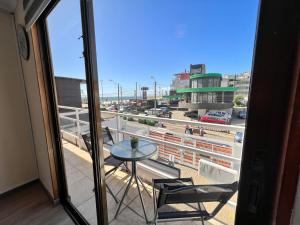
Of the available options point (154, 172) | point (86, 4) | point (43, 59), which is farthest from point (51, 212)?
point (86, 4)

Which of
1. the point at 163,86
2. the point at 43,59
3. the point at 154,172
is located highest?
the point at 43,59

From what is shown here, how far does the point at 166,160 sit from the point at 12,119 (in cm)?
232

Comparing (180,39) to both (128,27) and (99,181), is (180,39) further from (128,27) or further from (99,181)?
(99,181)

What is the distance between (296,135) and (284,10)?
258mm

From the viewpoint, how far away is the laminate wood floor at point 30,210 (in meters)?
1.63

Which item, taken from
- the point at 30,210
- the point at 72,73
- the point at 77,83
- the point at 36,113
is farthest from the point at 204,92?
the point at 30,210

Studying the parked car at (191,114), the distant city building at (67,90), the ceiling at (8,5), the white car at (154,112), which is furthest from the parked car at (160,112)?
the ceiling at (8,5)

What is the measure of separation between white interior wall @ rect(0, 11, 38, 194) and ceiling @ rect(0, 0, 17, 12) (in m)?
0.08

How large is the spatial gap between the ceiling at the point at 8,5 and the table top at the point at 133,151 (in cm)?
203

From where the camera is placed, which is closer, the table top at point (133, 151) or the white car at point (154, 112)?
the table top at point (133, 151)

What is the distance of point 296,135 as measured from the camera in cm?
31

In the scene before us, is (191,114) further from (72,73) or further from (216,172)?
(72,73)

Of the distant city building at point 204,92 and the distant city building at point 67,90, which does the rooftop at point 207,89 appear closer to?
the distant city building at point 204,92

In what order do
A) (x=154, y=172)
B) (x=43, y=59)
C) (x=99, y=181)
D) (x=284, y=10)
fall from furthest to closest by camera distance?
(x=154, y=172)
(x=43, y=59)
(x=99, y=181)
(x=284, y=10)
